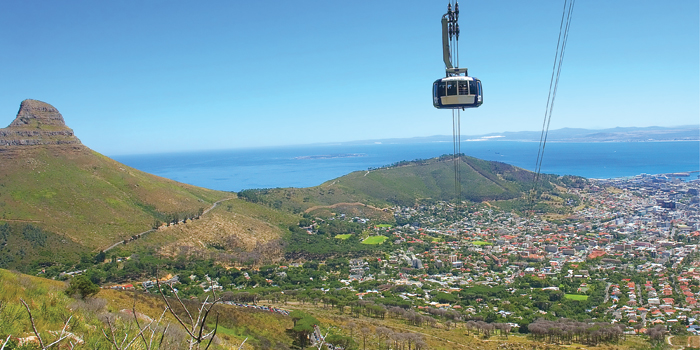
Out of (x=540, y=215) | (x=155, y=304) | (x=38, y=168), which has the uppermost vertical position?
(x=38, y=168)

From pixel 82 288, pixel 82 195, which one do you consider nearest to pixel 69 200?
pixel 82 195

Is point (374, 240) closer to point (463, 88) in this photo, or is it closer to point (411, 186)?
point (411, 186)

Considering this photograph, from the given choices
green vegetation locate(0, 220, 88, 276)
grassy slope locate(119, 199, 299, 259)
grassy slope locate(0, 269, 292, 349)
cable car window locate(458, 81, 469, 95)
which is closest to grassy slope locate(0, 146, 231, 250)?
green vegetation locate(0, 220, 88, 276)

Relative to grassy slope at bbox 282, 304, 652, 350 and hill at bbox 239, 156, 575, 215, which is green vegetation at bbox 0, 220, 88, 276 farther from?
hill at bbox 239, 156, 575, 215

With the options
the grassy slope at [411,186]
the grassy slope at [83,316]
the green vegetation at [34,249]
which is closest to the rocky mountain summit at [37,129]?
the green vegetation at [34,249]

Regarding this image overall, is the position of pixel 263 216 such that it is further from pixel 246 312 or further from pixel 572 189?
pixel 572 189

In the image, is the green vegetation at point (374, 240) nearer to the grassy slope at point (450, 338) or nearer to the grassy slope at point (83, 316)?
the grassy slope at point (450, 338)

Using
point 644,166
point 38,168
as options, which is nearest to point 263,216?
point 38,168
